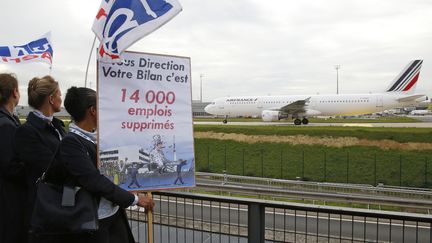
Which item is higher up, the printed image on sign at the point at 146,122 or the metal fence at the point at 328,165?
the printed image on sign at the point at 146,122

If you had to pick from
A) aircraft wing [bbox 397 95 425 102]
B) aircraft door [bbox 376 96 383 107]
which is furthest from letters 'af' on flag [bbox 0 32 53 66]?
aircraft wing [bbox 397 95 425 102]

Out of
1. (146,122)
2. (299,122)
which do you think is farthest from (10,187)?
(299,122)

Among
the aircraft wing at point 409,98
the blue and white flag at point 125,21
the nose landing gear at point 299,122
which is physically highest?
the aircraft wing at point 409,98

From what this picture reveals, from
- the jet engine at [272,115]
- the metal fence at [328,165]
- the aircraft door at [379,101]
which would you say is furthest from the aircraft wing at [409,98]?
the metal fence at [328,165]

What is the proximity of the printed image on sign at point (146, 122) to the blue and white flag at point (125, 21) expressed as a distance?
5.4 inches

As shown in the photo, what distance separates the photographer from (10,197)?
346 centimetres

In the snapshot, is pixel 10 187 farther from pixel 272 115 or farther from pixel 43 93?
pixel 272 115

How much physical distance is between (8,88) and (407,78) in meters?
43.0

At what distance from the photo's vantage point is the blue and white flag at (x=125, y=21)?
10.5 ft

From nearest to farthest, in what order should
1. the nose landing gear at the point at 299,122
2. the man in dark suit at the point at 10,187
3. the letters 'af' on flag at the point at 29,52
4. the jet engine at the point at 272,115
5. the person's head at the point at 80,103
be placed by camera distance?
1. the person's head at the point at 80,103
2. the man in dark suit at the point at 10,187
3. the letters 'af' on flag at the point at 29,52
4. the nose landing gear at the point at 299,122
5. the jet engine at the point at 272,115

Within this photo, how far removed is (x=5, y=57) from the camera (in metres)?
6.57

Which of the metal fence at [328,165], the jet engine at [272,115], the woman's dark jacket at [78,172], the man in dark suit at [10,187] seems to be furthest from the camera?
the jet engine at [272,115]

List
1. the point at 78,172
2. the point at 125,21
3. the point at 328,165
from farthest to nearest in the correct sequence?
1. the point at 328,165
2. the point at 125,21
3. the point at 78,172

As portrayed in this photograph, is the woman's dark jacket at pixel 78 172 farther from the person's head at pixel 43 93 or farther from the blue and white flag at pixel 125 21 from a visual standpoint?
the blue and white flag at pixel 125 21
